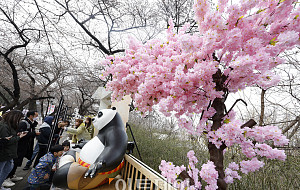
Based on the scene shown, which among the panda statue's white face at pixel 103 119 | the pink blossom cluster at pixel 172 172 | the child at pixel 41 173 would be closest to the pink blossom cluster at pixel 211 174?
the pink blossom cluster at pixel 172 172

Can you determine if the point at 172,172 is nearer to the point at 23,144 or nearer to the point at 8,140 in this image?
the point at 8,140

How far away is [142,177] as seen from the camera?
6.88 feet

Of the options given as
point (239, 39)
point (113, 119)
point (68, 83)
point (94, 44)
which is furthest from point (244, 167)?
point (68, 83)

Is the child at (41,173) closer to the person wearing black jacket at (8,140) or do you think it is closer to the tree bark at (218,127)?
the person wearing black jacket at (8,140)

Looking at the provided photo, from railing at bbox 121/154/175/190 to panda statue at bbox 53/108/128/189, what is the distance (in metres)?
0.24

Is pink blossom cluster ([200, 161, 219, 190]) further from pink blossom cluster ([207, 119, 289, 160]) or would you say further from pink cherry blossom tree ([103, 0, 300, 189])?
pink blossom cluster ([207, 119, 289, 160])

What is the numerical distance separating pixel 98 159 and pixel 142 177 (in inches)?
25.1

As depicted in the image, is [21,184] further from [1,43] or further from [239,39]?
[1,43]

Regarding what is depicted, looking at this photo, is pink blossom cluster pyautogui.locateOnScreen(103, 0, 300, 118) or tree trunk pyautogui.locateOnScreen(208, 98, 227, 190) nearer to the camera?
pink blossom cluster pyautogui.locateOnScreen(103, 0, 300, 118)

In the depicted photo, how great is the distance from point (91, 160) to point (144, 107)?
1.25 metres

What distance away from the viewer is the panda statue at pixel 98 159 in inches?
75.0

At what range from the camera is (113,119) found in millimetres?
2324

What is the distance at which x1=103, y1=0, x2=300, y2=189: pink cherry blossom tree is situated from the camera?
2.81 ft

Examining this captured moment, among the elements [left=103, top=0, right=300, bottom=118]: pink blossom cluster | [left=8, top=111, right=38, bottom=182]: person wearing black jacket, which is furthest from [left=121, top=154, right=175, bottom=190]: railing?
[left=8, top=111, right=38, bottom=182]: person wearing black jacket
